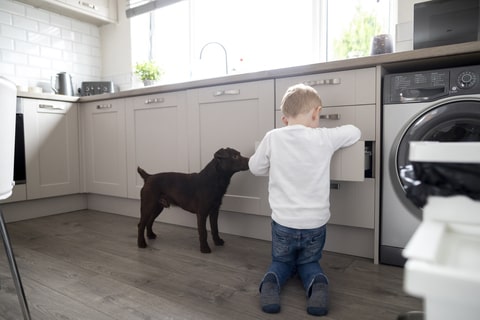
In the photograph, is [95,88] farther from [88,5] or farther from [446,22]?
[446,22]

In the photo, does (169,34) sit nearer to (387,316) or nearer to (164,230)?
(164,230)

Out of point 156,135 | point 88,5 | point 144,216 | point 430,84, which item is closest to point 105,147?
point 156,135

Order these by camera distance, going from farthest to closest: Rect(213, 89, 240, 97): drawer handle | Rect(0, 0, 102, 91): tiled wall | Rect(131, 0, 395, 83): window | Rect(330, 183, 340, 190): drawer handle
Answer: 1. Rect(0, 0, 102, 91): tiled wall
2. Rect(131, 0, 395, 83): window
3. Rect(213, 89, 240, 97): drawer handle
4. Rect(330, 183, 340, 190): drawer handle

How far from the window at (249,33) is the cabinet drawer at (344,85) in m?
0.71

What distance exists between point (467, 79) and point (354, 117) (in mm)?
445

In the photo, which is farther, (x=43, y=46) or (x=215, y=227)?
(x=43, y=46)

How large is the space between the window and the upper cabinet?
0.86 ft

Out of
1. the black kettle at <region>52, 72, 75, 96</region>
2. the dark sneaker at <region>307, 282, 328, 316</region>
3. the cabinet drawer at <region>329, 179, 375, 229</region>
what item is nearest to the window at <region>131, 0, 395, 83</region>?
the black kettle at <region>52, 72, 75, 96</region>

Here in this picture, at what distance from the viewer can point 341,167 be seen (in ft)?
4.43

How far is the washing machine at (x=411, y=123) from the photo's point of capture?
1282 mm

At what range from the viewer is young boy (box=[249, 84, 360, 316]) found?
1.23 metres

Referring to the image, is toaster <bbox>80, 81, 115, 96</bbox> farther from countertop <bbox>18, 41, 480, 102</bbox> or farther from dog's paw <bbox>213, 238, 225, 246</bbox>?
dog's paw <bbox>213, 238, 225, 246</bbox>

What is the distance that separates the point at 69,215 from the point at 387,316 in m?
2.44

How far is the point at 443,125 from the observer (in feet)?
4.31
